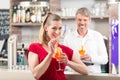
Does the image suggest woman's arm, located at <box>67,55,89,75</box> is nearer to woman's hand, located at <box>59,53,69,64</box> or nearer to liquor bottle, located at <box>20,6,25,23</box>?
woman's hand, located at <box>59,53,69,64</box>

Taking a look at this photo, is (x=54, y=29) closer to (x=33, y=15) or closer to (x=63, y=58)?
(x=63, y=58)

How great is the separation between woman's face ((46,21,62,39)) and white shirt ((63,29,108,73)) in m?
1.41

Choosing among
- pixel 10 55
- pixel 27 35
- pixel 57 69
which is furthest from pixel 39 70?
pixel 27 35

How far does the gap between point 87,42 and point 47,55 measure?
5.48ft

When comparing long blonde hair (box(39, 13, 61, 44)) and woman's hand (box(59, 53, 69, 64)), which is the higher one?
long blonde hair (box(39, 13, 61, 44))

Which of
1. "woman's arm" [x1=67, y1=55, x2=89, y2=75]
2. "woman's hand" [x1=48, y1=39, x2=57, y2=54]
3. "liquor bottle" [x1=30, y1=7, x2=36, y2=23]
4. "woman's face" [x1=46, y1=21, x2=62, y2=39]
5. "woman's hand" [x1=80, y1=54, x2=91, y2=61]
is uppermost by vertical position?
"liquor bottle" [x1=30, y1=7, x2=36, y2=23]

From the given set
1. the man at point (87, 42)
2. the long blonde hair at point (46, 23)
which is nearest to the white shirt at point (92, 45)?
the man at point (87, 42)

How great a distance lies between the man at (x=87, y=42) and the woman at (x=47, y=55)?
128 centimetres

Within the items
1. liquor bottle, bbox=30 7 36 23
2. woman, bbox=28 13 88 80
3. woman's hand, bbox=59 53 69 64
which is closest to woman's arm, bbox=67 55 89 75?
woman, bbox=28 13 88 80

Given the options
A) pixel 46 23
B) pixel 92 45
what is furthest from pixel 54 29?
pixel 92 45

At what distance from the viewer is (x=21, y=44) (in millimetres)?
4699

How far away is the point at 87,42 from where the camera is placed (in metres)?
3.39

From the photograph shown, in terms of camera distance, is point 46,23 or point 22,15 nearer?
point 46,23

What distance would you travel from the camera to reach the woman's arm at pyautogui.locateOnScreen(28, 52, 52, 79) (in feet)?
5.71
